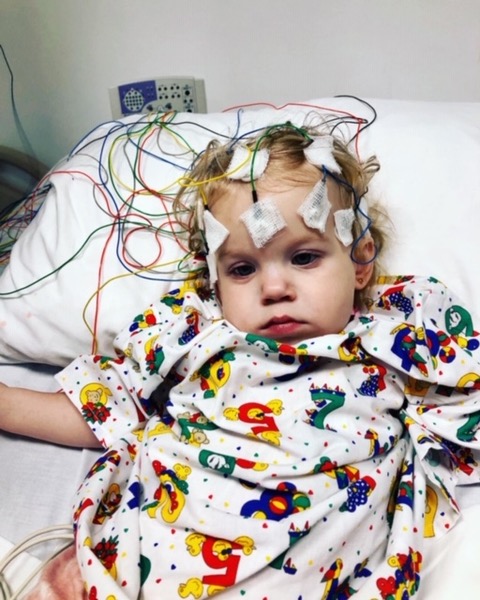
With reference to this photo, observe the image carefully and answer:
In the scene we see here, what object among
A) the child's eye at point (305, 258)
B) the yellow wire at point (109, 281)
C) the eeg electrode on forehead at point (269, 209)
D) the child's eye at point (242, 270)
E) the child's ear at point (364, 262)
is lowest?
the yellow wire at point (109, 281)

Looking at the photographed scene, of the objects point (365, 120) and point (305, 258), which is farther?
point (365, 120)

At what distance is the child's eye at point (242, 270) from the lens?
38.3 inches

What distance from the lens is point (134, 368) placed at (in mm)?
1015

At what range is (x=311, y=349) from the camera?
0.92 meters

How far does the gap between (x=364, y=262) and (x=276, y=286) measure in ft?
0.71

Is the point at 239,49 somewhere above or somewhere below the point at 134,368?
above

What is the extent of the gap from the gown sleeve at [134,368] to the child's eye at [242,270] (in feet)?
0.35

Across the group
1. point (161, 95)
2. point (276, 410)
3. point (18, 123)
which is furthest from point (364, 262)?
point (18, 123)

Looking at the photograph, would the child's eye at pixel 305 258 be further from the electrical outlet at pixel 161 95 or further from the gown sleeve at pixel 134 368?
the electrical outlet at pixel 161 95

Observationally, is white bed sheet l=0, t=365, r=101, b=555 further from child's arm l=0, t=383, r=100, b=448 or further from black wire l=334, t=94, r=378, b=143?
black wire l=334, t=94, r=378, b=143

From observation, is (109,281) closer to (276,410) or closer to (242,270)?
(242,270)

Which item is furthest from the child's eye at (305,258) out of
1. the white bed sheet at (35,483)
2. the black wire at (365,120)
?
the white bed sheet at (35,483)

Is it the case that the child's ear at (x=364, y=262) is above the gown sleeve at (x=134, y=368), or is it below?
above

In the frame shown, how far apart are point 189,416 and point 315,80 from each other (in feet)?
2.89
